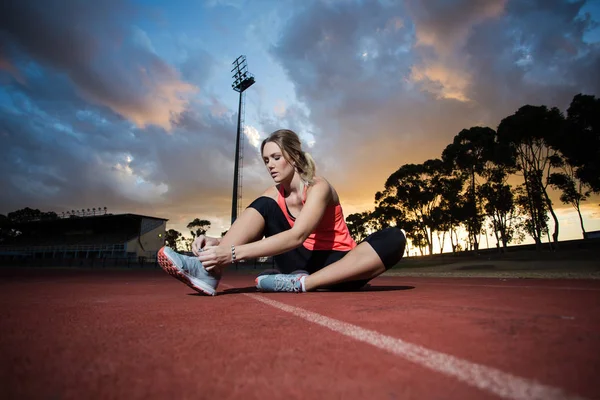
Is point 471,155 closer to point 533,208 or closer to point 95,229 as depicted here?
point 533,208

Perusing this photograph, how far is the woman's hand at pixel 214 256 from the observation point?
2408mm

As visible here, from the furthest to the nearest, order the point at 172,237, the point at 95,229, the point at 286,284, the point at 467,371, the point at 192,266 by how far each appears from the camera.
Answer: the point at 172,237 → the point at 95,229 → the point at 286,284 → the point at 192,266 → the point at 467,371

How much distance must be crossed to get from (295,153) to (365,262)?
1175 millimetres

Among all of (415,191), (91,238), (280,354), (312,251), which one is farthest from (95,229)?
(280,354)

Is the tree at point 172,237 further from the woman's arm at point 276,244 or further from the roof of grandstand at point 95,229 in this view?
the woman's arm at point 276,244

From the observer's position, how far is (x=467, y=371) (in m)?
0.79

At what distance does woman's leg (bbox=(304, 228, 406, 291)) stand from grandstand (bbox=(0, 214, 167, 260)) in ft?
157

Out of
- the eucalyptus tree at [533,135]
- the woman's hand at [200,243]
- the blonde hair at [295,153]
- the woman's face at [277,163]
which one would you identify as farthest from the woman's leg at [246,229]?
the eucalyptus tree at [533,135]

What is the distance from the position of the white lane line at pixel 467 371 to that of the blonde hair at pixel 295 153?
6.00 feet

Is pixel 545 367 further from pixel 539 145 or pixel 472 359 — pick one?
pixel 539 145

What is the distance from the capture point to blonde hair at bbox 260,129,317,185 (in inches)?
114

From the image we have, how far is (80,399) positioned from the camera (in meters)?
0.66

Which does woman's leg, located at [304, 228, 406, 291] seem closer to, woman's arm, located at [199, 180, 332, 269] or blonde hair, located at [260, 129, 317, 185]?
woman's arm, located at [199, 180, 332, 269]

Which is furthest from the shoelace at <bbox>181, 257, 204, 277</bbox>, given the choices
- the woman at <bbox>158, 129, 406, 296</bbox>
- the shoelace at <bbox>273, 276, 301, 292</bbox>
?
the shoelace at <bbox>273, 276, 301, 292</bbox>
